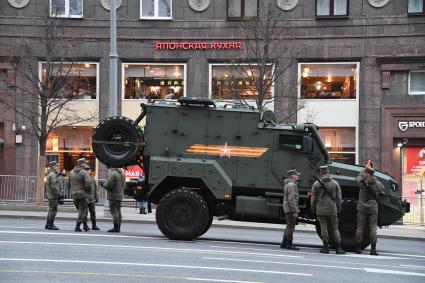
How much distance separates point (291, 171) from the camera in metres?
15.2

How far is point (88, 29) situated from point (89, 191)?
1517 centimetres

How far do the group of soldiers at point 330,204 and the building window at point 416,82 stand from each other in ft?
51.7

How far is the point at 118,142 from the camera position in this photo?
53.3 feet

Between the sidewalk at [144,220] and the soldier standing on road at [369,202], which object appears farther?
the sidewalk at [144,220]

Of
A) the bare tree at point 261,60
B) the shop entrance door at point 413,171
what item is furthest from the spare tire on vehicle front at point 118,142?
the shop entrance door at point 413,171

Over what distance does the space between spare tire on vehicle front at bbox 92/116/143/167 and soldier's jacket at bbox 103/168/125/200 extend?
42.8 inches

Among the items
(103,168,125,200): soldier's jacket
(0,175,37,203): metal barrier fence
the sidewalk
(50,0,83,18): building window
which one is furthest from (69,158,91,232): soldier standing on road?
(50,0,83,18): building window

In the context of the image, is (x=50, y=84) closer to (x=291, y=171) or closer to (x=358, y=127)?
(x=358, y=127)

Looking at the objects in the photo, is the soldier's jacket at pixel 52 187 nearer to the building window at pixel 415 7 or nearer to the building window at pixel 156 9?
the building window at pixel 156 9

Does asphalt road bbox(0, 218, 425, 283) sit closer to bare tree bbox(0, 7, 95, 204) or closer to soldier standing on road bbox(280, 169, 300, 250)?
soldier standing on road bbox(280, 169, 300, 250)

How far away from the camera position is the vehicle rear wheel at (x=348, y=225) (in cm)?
1580

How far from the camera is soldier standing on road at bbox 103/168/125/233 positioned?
56.1 feet

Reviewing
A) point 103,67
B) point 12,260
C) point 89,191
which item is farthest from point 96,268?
point 103,67

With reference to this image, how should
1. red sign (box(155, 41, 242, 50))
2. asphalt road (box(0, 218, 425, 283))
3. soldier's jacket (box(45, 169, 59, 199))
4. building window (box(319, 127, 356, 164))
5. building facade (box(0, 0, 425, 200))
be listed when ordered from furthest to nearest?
red sign (box(155, 41, 242, 50))
building window (box(319, 127, 356, 164))
building facade (box(0, 0, 425, 200))
soldier's jacket (box(45, 169, 59, 199))
asphalt road (box(0, 218, 425, 283))
